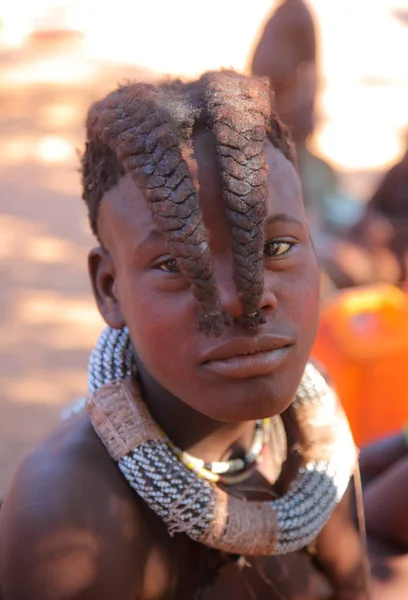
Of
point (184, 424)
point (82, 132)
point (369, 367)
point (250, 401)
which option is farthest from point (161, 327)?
point (82, 132)

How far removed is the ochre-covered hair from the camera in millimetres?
1299

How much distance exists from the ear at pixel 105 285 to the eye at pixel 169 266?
17 centimetres

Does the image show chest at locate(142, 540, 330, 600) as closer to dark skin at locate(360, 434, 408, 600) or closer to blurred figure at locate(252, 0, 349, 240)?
dark skin at locate(360, 434, 408, 600)

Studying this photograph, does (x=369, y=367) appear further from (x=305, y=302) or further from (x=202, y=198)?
(x=202, y=198)

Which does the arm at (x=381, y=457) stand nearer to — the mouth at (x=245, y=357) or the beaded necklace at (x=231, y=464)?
the beaded necklace at (x=231, y=464)

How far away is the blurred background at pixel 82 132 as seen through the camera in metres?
4.15

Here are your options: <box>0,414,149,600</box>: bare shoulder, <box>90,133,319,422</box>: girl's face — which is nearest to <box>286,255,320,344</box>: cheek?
<box>90,133,319,422</box>: girl's face

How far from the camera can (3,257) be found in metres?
5.70

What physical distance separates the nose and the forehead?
0.27ft

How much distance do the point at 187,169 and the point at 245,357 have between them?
298 millimetres

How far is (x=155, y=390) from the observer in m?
1.58

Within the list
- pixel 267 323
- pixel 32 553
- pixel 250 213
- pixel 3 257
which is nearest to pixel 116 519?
pixel 32 553

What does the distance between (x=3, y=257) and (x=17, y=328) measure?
105cm

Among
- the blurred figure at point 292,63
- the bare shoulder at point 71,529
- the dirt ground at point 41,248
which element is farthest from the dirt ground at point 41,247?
the bare shoulder at point 71,529
